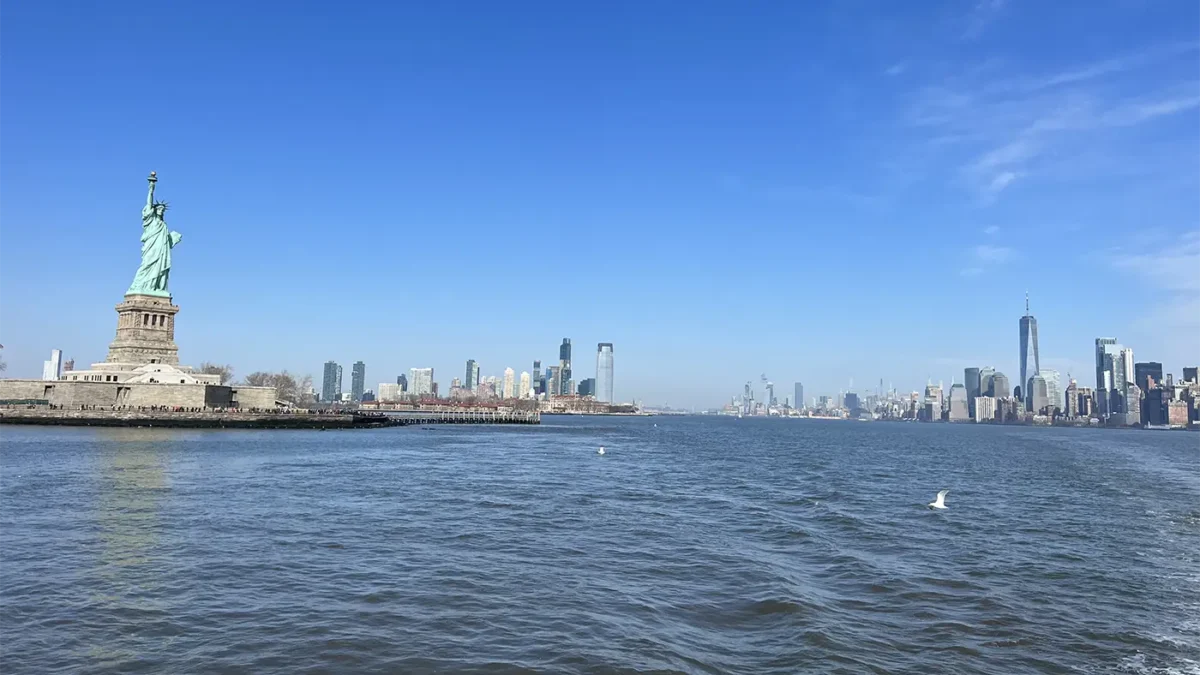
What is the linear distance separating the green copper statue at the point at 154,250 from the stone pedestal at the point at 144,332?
4.77 feet

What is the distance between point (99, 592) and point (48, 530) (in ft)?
27.2

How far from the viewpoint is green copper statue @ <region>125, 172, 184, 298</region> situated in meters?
95.9

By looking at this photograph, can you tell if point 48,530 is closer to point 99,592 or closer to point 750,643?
point 99,592

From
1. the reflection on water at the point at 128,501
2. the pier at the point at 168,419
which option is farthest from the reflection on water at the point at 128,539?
the pier at the point at 168,419

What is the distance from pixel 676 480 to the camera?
41.6m

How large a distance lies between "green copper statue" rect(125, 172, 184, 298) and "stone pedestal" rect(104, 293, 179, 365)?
145 centimetres

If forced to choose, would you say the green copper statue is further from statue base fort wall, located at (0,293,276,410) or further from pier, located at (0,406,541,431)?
pier, located at (0,406,541,431)

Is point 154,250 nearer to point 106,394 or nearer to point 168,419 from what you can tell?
point 106,394

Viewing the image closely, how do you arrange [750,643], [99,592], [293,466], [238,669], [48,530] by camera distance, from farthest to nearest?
[293,466]
[48,530]
[99,592]
[750,643]
[238,669]

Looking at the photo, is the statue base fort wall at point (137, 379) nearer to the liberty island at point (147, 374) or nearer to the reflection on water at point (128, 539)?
the liberty island at point (147, 374)

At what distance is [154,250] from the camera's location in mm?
97688

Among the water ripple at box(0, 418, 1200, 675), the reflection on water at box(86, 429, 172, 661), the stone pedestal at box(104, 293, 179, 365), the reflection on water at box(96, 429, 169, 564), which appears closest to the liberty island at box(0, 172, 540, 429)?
the stone pedestal at box(104, 293, 179, 365)

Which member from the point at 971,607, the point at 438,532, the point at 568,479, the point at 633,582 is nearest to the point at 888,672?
the point at 971,607

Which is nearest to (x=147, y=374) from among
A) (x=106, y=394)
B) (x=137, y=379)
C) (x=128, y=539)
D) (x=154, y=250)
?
(x=137, y=379)
